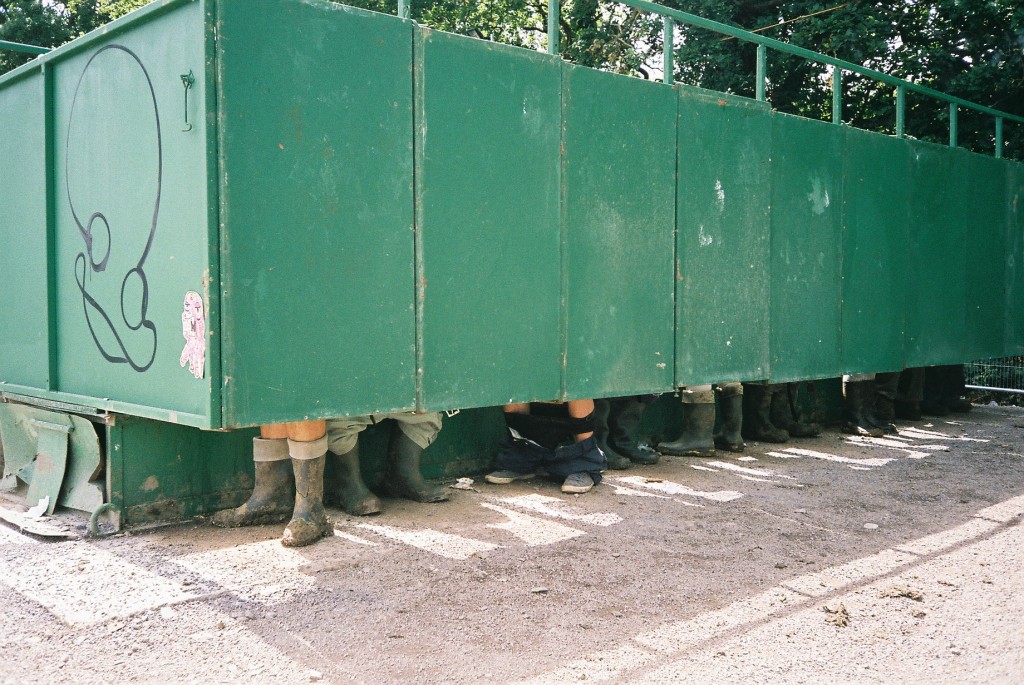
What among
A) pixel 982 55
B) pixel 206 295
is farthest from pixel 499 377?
pixel 982 55

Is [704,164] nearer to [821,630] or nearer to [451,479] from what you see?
[451,479]

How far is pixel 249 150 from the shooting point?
346cm

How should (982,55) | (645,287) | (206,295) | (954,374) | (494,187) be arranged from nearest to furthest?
(206,295), (494,187), (645,287), (954,374), (982,55)

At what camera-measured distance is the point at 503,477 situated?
5.27 metres

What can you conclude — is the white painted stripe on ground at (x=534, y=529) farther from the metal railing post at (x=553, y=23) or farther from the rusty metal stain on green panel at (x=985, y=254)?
the rusty metal stain on green panel at (x=985, y=254)

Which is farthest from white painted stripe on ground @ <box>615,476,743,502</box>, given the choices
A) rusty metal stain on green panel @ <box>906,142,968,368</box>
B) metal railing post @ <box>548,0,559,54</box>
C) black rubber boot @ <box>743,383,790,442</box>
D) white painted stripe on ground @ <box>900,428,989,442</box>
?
rusty metal stain on green panel @ <box>906,142,968,368</box>

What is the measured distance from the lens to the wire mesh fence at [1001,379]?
9.78 meters

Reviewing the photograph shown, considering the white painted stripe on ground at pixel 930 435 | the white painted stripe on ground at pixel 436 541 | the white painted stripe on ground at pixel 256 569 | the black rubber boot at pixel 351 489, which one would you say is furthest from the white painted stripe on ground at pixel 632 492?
the white painted stripe on ground at pixel 930 435

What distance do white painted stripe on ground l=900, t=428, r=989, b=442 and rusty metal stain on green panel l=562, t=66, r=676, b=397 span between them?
126 inches

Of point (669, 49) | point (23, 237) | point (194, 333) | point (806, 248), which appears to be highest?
point (669, 49)

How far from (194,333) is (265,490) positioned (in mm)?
1020

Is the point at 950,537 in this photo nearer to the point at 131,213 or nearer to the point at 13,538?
the point at 131,213

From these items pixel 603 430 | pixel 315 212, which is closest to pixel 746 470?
pixel 603 430

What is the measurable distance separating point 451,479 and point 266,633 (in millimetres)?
2343
